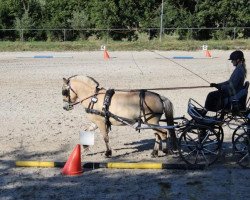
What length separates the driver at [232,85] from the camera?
29.2ft

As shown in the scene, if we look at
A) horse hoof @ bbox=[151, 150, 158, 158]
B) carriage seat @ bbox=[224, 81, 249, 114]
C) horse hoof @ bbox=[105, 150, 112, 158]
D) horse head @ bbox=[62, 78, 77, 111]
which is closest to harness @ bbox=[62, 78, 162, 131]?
horse head @ bbox=[62, 78, 77, 111]

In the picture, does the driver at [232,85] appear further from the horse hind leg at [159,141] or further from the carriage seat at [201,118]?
the horse hind leg at [159,141]

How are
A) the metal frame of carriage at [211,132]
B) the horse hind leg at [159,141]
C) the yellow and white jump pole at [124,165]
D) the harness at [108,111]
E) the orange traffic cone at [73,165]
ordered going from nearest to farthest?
the orange traffic cone at [73,165] < the yellow and white jump pole at [124,165] < the metal frame of carriage at [211,132] < the harness at [108,111] < the horse hind leg at [159,141]

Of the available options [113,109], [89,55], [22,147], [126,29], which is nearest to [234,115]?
[113,109]

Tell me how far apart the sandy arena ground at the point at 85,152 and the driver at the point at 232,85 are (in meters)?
1.05

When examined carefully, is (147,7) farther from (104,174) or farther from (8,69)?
(104,174)

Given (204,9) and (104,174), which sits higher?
(204,9)

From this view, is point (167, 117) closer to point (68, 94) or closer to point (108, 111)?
point (108, 111)

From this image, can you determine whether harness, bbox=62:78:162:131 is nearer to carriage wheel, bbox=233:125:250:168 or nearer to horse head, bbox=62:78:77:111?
horse head, bbox=62:78:77:111

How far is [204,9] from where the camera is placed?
127 feet

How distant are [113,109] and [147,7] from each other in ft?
101

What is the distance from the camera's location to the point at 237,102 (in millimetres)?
8852

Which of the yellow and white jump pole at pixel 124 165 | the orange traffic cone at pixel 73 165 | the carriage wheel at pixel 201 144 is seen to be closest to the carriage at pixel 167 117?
the carriage wheel at pixel 201 144

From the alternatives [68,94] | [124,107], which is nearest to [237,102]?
[124,107]
